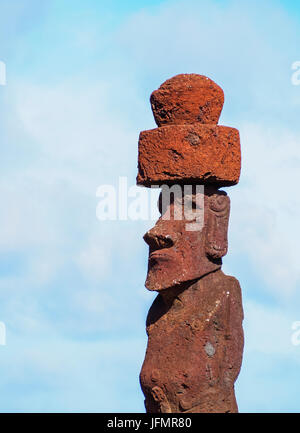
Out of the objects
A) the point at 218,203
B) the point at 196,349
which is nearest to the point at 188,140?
the point at 218,203

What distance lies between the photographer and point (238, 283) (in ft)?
42.1

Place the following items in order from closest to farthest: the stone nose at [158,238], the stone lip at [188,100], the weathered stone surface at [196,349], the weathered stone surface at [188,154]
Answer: the weathered stone surface at [196,349]
the weathered stone surface at [188,154]
the stone nose at [158,238]
the stone lip at [188,100]

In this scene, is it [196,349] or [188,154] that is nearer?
[196,349]

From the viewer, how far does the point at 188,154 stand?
12.5 meters

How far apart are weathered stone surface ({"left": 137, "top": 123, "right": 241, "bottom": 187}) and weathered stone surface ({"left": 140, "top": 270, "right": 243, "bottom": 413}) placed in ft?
3.51

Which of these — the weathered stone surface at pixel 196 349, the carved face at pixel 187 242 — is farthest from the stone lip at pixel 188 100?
the weathered stone surface at pixel 196 349

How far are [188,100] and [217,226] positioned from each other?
1349mm

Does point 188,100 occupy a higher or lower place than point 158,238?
higher

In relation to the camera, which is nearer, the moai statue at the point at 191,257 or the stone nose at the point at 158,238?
the moai statue at the point at 191,257

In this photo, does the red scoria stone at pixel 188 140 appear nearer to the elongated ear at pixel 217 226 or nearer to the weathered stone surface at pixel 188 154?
the weathered stone surface at pixel 188 154

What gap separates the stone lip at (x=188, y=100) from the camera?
12.8 m

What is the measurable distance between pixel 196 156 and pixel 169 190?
559mm

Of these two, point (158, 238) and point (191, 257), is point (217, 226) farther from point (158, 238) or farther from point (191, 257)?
point (158, 238)

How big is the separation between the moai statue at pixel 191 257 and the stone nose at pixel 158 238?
0.01 m
